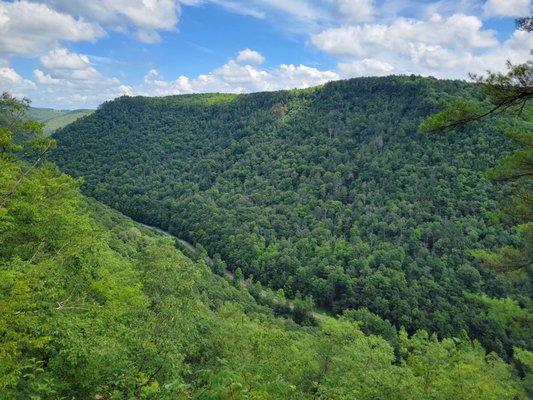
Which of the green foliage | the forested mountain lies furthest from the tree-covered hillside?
the green foliage

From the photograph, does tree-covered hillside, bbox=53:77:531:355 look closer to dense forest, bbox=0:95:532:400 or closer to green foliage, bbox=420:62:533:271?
dense forest, bbox=0:95:532:400

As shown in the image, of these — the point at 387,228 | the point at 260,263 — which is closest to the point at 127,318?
the point at 260,263

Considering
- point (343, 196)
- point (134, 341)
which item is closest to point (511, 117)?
point (134, 341)

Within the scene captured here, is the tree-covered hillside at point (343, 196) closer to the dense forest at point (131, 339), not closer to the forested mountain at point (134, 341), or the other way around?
the forested mountain at point (134, 341)

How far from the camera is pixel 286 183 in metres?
145

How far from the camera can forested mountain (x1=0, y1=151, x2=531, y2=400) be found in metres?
10.8

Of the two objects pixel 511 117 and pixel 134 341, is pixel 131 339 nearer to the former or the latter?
pixel 134 341

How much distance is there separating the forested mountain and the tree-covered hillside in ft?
116

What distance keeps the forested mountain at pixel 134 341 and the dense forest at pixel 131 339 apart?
0.07 metres

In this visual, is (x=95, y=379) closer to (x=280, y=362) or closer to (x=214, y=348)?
(x=214, y=348)

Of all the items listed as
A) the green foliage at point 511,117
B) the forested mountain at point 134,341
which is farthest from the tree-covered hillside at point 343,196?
the green foliage at point 511,117

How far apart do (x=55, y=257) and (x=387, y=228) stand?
103 meters

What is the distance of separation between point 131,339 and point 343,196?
121m

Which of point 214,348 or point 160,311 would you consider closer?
point 160,311
